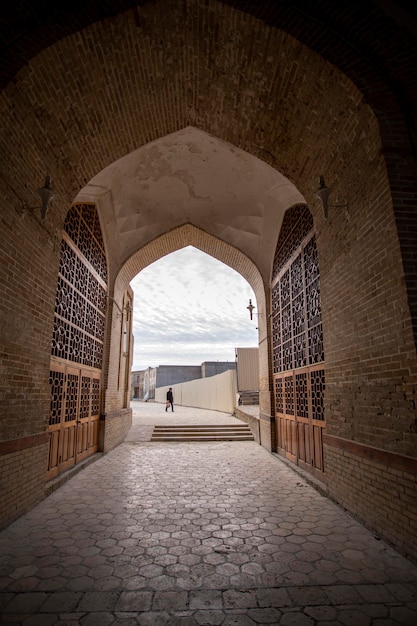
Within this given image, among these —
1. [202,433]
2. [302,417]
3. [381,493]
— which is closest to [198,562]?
[381,493]

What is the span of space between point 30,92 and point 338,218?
141 inches

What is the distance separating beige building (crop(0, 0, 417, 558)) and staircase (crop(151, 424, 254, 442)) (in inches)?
170

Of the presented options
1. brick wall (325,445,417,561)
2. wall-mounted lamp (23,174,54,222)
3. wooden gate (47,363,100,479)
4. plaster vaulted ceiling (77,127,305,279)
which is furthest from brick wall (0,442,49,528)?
plaster vaulted ceiling (77,127,305,279)

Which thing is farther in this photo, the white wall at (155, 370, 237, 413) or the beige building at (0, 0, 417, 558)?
the white wall at (155, 370, 237, 413)

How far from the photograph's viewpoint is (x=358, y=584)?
2525 millimetres

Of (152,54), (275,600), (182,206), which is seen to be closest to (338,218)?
(152,54)

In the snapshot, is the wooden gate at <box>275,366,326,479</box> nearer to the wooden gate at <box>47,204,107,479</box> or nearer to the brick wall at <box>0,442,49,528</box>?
the brick wall at <box>0,442,49,528</box>

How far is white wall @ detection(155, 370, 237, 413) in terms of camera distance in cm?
1644

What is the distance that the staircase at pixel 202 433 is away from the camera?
10.4 m

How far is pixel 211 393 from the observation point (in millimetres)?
19781

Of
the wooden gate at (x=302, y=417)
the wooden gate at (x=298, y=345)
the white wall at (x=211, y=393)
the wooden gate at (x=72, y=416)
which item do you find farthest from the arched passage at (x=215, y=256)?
the white wall at (x=211, y=393)

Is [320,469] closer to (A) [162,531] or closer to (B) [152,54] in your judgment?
(A) [162,531]

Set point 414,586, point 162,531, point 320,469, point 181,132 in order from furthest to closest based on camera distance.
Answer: point 181,132
point 320,469
point 162,531
point 414,586

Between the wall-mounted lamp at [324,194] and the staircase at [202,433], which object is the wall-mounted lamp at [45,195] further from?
the staircase at [202,433]
